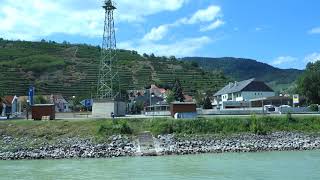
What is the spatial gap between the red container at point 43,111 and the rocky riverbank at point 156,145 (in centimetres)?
857

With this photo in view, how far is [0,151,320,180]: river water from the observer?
2605 centimetres

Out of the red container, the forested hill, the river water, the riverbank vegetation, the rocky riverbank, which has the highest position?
the forested hill

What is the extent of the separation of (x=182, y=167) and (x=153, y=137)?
46.5 ft

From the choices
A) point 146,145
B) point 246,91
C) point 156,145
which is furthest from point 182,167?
point 246,91

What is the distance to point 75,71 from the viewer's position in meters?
152

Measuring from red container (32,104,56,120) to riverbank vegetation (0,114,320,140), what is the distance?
444 centimetres

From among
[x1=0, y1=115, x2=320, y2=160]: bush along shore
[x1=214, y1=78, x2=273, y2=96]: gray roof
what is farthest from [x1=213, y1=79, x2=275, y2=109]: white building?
[x1=0, y1=115, x2=320, y2=160]: bush along shore

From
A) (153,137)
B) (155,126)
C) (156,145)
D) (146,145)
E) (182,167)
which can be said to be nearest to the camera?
(182,167)

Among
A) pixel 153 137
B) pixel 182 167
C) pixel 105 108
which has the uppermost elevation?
pixel 105 108

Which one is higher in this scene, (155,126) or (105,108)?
(105,108)

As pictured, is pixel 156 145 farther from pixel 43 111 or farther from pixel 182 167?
pixel 43 111

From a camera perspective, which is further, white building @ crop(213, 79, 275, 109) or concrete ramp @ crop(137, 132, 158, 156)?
white building @ crop(213, 79, 275, 109)

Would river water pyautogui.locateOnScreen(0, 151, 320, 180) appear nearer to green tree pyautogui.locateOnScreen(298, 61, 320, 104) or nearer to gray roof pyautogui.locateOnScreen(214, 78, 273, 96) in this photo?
green tree pyautogui.locateOnScreen(298, 61, 320, 104)

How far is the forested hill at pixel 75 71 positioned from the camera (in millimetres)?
136250
